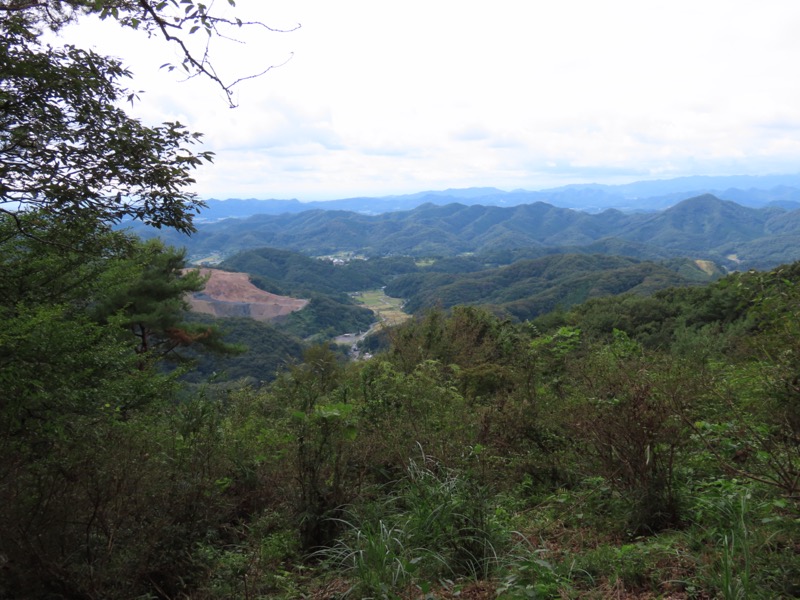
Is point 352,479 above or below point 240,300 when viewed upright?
above

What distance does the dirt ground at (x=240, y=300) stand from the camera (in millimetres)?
65312

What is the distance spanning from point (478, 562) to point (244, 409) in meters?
6.07

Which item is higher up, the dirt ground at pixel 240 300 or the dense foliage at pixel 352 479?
the dense foliage at pixel 352 479

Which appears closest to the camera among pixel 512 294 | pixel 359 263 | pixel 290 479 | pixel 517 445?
pixel 290 479

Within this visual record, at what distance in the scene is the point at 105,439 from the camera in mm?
2949

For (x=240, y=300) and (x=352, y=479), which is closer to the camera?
(x=352, y=479)

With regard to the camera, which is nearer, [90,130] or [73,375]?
[90,130]

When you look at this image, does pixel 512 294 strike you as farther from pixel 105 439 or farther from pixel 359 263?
pixel 105 439

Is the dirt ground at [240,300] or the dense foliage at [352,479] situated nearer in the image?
the dense foliage at [352,479]

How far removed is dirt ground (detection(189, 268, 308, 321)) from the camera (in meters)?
65.3

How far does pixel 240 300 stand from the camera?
227ft

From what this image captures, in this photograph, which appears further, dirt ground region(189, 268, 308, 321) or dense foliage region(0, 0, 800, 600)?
dirt ground region(189, 268, 308, 321)

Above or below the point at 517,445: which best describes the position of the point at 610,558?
above

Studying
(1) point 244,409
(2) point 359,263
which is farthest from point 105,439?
(2) point 359,263
